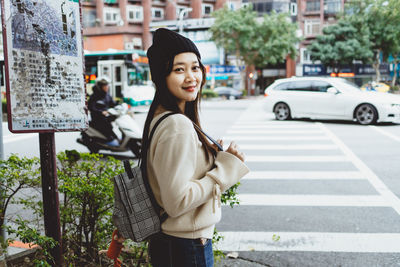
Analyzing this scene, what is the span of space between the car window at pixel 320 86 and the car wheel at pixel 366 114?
50.1 inches

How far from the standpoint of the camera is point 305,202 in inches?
208

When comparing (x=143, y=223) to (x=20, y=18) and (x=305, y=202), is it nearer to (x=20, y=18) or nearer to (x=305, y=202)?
(x=20, y=18)

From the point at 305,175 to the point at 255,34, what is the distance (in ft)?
106

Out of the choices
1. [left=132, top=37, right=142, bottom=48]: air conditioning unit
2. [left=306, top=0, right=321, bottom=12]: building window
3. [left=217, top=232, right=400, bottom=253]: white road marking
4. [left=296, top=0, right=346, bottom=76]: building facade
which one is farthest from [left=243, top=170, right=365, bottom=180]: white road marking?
[left=306, top=0, right=321, bottom=12]: building window

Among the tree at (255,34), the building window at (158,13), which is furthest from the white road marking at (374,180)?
the building window at (158,13)

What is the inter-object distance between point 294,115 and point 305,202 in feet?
30.7

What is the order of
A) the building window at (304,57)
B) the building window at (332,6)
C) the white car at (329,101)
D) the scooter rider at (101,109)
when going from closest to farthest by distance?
the scooter rider at (101,109)
the white car at (329,101)
the building window at (332,6)
the building window at (304,57)

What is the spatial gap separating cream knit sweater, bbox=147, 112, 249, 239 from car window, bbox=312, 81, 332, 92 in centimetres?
1249

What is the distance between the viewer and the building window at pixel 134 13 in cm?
4541

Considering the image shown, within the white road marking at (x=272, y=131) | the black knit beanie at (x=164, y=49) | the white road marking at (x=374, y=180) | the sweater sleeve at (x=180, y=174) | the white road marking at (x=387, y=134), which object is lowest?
the white road marking at (x=374, y=180)

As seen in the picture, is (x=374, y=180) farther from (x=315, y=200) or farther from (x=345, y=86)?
(x=345, y=86)

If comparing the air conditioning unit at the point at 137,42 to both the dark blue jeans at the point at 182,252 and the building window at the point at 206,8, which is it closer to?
the building window at the point at 206,8

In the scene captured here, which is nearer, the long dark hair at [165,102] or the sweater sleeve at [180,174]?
the sweater sleeve at [180,174]

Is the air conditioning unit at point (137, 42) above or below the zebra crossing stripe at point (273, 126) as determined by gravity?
above
